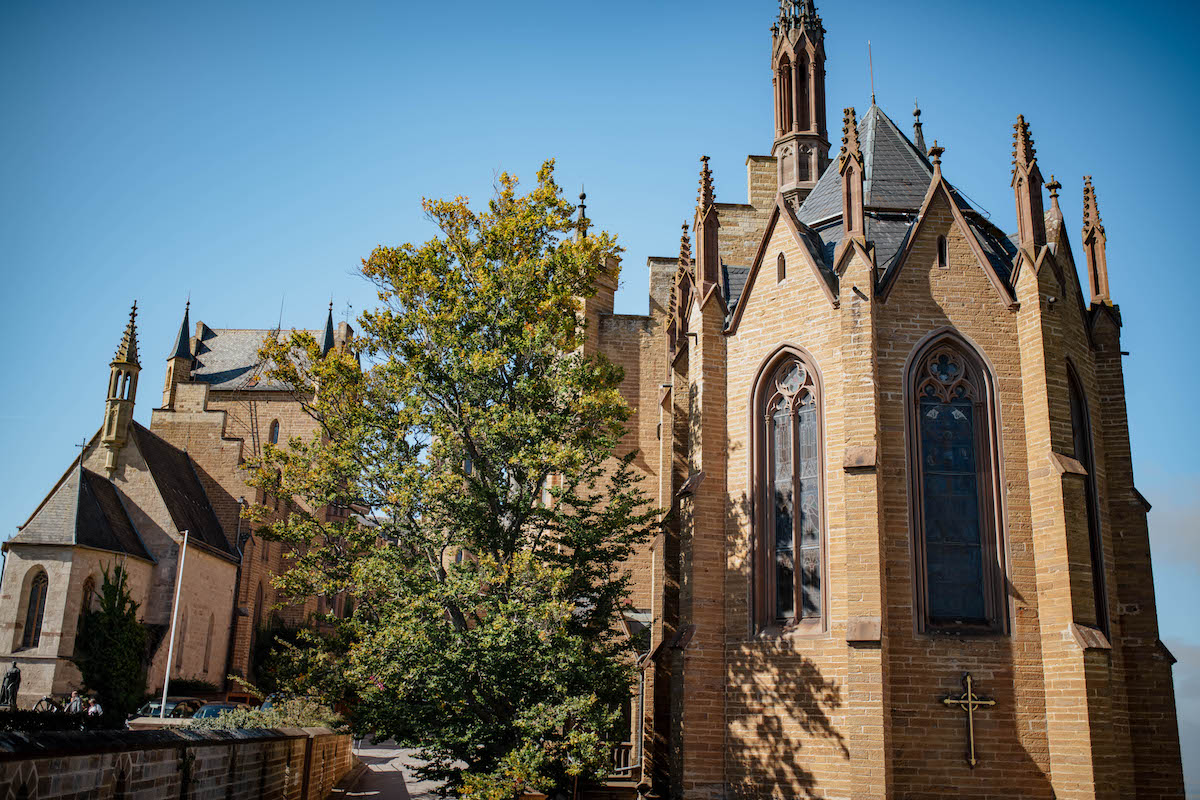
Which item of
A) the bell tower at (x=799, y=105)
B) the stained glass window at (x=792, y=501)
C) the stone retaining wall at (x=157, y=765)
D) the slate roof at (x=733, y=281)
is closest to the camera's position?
the stone retaining wall at (x=157, y=765)

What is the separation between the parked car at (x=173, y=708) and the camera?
31781 millimetres

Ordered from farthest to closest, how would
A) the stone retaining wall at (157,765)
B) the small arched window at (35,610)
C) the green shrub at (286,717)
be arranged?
the small arched window at (35,610), the green shrub at (286,717), the stone retaining wall at (157,765)

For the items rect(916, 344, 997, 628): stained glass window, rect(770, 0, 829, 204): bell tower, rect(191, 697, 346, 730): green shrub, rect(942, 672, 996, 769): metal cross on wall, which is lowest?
rect(191, 697, 346, 730): green shrub

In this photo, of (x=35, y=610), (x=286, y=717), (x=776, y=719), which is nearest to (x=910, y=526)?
(x=776, y=719)

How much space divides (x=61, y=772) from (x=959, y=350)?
1458 centimetres

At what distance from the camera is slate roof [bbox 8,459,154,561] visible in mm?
33562

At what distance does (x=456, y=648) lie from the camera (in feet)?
54.5

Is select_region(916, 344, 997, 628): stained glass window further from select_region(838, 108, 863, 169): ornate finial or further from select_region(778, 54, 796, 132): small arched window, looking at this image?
select_region(778, 54, 796, 132): small arched window

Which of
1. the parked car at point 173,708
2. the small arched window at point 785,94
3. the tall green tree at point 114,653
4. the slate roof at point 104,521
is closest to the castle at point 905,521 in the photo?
the small arched window at point 785,94

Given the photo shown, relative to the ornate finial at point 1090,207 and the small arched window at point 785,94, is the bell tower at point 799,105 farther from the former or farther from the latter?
the ornate finial at point 1090,207

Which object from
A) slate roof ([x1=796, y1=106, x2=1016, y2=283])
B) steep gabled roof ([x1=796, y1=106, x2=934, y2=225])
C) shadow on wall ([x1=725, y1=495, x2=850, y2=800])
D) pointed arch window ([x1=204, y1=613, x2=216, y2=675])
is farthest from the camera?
pointed arch window ([x1=204, y1=613, x2=216, y2=675])

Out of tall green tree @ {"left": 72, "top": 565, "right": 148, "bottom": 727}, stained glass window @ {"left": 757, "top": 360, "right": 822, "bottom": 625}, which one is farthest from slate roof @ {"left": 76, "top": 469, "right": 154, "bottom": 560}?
stained glass window @ {"left": 757, "top": 360, "right": 822, "bottom": 625}

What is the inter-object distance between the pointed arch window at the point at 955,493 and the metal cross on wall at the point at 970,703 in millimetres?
902

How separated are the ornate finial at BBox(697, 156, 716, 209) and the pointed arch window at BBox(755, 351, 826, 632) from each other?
398 centimetres
